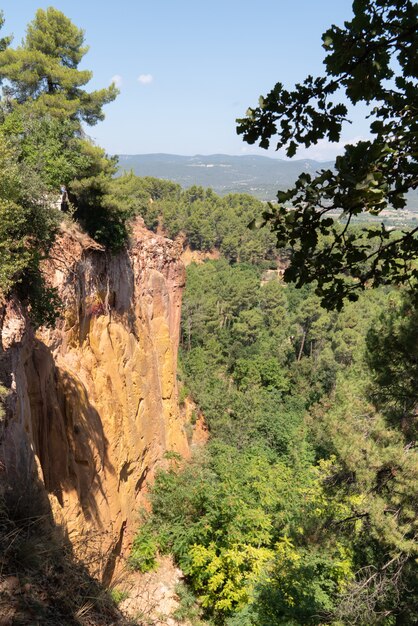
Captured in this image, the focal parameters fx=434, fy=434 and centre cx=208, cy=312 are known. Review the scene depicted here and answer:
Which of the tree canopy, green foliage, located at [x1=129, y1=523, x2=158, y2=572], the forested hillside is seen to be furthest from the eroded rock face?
the tree canopy

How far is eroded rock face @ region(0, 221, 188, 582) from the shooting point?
723 centimetres

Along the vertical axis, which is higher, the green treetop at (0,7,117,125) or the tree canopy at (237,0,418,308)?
the green treetop at (0,7,117,125)

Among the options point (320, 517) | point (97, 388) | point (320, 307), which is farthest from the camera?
point (320, 517)

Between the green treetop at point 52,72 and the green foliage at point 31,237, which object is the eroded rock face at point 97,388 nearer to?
the green foliage at point 31,237

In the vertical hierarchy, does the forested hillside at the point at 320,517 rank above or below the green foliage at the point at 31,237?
below

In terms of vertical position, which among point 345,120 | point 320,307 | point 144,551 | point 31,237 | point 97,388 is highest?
point 345,120

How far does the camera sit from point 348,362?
32812mm

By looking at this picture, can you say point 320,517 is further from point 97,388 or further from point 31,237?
point 31,237

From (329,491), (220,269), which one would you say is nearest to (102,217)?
(329,491)

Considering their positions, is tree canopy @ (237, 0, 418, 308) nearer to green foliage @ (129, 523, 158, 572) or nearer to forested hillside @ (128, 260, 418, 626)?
forested hillside @ (128, 260, 418, 626)

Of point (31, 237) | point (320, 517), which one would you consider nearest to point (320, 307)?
point (31, 237)

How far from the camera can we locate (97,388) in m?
12.4

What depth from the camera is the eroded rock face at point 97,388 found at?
285 inches

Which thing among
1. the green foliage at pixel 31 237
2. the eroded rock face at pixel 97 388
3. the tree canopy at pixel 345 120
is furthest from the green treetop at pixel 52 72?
the tree canopy at pixel 345 120
